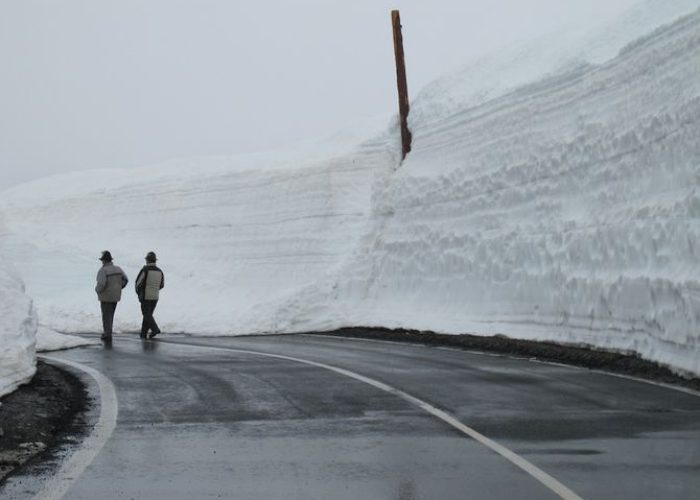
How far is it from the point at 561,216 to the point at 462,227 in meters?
4.26

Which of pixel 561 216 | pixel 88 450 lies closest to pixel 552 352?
pixel 561 216

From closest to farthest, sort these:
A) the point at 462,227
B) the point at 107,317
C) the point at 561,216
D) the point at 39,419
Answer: the point at 39,419, the point at 561,216, the point at 107,317, the point at 462,227

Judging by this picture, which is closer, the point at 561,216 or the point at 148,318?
the point at 561,216

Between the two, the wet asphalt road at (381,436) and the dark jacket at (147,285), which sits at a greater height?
the dark jacket at (147,285)

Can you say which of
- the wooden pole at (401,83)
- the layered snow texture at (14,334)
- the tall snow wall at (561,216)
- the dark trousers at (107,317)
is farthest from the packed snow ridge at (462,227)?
the layered snow texture at (14,334)

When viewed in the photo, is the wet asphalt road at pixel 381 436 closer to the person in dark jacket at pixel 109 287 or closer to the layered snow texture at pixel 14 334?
the layered snow texture at pixel 14 334

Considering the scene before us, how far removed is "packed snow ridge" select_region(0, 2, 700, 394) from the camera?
15.0m

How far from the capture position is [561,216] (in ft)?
62.0

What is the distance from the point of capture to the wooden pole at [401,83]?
2764 cm

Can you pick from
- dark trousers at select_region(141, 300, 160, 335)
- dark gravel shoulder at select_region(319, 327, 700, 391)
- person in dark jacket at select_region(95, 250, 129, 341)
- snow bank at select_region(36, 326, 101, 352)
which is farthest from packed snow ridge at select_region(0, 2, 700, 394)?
snow bank at select_region(36, 326, 101, 352)

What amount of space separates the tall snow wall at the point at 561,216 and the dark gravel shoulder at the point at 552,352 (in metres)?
0.25

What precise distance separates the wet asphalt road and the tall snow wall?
246cm

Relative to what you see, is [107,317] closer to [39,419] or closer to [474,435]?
[39,419]

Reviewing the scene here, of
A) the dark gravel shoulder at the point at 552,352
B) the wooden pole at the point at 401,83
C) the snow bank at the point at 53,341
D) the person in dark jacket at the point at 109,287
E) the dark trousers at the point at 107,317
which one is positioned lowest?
the dark gravel shoulder at the point at 552,352
